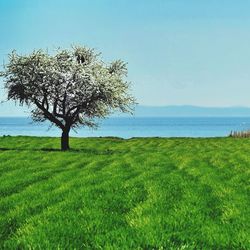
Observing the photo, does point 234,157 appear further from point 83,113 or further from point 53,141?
point 53,141

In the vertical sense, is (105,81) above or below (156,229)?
above

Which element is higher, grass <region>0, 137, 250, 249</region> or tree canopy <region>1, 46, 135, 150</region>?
tree canopy <region>1, 46, 135, 150</region>

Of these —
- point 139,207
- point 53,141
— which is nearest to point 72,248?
point 139,207

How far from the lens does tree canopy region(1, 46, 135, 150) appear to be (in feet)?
180

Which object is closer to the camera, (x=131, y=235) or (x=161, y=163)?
(x=131, y=235)

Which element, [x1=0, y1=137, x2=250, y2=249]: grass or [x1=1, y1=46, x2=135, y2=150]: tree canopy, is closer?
[x1=0, y1=137, x2=250, y2=249]: grass

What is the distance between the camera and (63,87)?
55500 millimetres

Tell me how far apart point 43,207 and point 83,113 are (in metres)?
41.1

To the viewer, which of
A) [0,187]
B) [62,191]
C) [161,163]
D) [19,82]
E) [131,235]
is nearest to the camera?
[131,235]

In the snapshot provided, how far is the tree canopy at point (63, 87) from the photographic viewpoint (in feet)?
180

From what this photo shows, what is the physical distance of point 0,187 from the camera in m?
22.0

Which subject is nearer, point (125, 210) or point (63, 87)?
point (125, 210)

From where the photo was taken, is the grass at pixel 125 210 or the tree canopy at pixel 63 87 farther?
the tree canopy at pixel 63 87

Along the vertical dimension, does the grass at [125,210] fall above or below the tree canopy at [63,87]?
below
